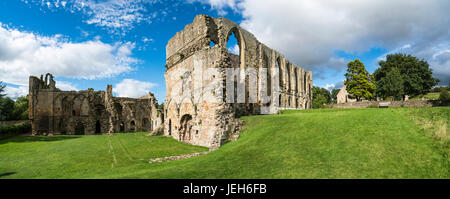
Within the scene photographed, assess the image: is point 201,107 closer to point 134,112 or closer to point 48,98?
point 134,112

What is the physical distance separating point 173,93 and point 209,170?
13708mm

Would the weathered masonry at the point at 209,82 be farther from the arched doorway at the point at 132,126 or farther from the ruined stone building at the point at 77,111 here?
the arched doorway at the point at 132,126

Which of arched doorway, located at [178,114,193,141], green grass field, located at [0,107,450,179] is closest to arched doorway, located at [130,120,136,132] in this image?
arched doorway, located at [178,114,193,141]

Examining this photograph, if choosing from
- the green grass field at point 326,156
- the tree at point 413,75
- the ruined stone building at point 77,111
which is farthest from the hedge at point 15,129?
the tree at point 413,75

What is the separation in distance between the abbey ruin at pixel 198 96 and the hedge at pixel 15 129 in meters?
1.28

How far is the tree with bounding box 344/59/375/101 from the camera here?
30.9 metres

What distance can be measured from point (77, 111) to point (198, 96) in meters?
28.0

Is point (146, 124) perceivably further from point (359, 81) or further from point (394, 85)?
point (394, 85)

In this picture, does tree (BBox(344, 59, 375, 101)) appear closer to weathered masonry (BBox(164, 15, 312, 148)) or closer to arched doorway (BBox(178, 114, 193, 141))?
weathered masonry (BBox(164, 15, 312, 148))

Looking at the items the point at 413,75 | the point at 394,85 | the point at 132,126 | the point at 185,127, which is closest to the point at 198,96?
the point at 185,127

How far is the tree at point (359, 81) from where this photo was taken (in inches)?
1218

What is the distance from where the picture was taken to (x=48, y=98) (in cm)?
2866
